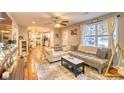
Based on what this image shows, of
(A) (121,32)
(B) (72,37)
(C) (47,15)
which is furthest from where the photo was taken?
(B) (72,37)

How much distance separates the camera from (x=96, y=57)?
8.50 feet

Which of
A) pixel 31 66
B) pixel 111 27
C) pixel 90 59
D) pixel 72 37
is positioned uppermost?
pixel 111 27

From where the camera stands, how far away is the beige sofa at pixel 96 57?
7.98 ft

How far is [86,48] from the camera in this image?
9.54 feet

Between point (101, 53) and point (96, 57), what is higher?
point (101, 53)

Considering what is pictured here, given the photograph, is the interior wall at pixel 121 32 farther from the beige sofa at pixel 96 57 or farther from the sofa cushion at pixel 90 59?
the sofa cushion at pixel 90 59

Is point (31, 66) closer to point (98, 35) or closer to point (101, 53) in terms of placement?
point (101, 53)

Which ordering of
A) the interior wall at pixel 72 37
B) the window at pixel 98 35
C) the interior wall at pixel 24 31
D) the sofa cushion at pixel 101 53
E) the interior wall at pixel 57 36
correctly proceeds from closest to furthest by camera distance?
the sofa cushion at pixel 101 53 < the window at pixel 98 35 < the interior wall at pixel 72 37 < the interior wall at pixel 57 36 < the interior wall at pixel 24 31

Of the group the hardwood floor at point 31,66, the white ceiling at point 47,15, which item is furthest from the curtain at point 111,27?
the hardwood floor at point 31,66

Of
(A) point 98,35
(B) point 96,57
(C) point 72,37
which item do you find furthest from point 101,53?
(C) point 72,37

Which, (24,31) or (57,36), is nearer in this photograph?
(57,36)
